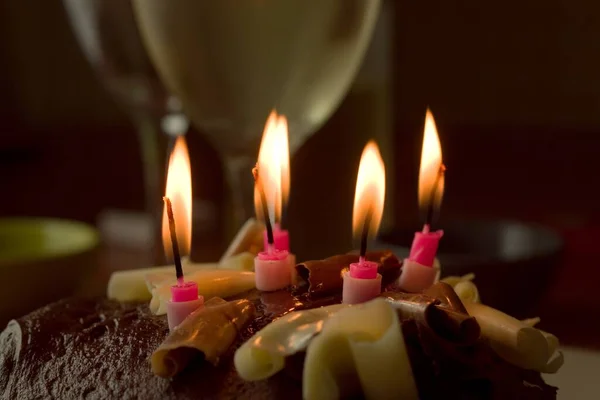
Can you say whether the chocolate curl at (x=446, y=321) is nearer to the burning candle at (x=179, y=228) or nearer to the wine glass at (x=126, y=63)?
the burning candle at (x=179, y=228)

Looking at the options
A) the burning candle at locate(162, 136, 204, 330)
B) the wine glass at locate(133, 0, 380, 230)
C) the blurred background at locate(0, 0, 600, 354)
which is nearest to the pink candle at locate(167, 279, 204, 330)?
the burning candle at locate(162, 136, 204, 330)

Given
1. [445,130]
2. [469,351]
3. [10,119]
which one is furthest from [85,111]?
[469,351]

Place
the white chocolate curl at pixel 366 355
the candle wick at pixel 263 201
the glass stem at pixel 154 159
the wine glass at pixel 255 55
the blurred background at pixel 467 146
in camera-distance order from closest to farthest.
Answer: the white chocolate curl at pixel 366 355 < the candle wick at pixel 263 201 < the wine glass at pixel 255 55 < the glass stem at pixel 154 159 < the blurred background at pixel 467 146

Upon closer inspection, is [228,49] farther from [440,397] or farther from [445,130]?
[445,130]

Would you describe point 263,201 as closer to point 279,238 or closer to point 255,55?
point 279,238

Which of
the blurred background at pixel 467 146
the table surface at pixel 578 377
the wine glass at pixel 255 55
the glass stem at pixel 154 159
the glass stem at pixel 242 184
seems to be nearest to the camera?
the table surface at pixel 578 377

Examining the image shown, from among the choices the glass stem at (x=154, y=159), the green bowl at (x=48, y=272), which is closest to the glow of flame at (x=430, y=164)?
the green bowl at (x=48, y=272)

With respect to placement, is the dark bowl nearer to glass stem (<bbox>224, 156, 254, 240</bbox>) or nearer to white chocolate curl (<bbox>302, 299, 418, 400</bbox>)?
glass stem (<bbox>224, 156, 254, 240</bbox>)
